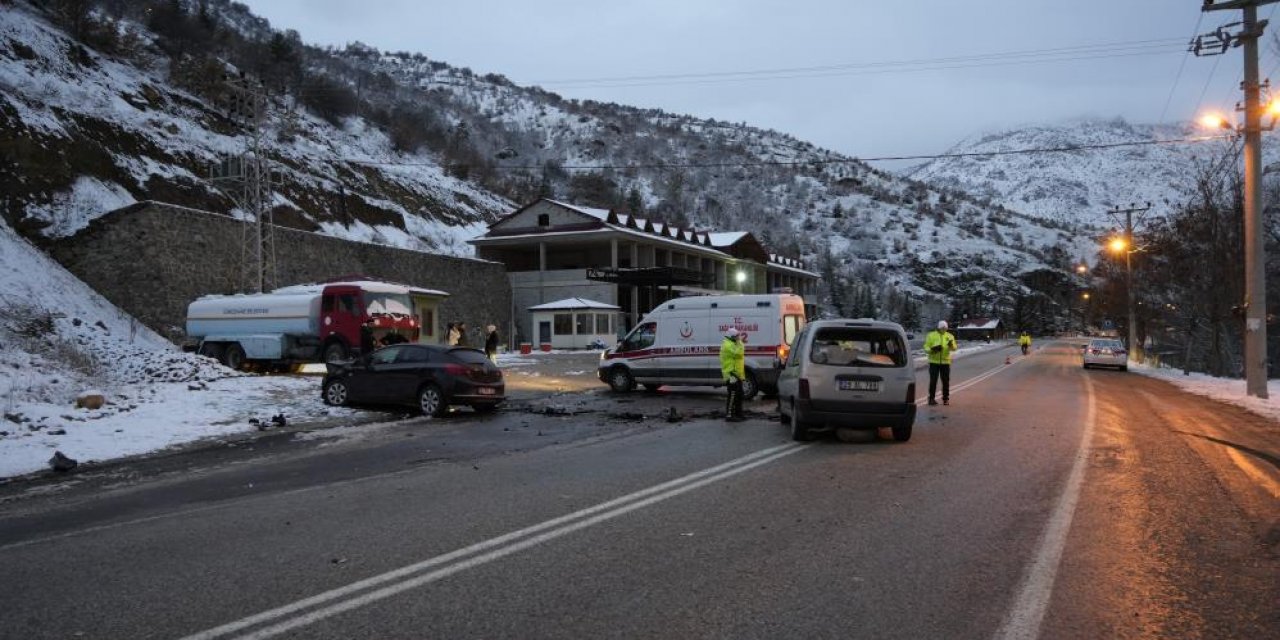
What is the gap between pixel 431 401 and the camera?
600 inches

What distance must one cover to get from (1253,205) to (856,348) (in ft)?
49.4

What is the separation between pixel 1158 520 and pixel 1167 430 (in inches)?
292

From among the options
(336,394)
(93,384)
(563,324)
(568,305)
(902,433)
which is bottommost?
(902,433)

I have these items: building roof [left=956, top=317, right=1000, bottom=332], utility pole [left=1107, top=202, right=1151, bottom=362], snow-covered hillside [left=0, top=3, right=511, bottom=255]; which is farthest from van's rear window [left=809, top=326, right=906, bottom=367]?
building roof [left=956, top=317, right=1000, bottom=332]

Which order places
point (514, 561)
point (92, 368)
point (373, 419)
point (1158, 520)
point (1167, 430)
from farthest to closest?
point (92, 368) < point (373, 419) < point (1167, 430) < point (1158, 520) < point (514, 561)

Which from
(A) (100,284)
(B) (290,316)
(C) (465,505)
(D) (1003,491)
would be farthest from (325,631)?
(A) (100,284)

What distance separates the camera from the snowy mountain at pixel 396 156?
120ft

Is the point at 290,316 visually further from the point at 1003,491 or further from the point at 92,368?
the point at 1003,491

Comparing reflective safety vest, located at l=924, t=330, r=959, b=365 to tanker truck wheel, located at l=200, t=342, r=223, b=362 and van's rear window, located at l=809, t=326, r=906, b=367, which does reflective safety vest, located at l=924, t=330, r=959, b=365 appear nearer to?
van's rear window, located at l=809, t=326, r=906, b=367

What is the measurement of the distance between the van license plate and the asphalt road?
0.83 metres

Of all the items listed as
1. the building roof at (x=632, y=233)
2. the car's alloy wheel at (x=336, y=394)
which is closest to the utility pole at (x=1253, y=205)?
the car's alloy wheel at (x=336, y=394)

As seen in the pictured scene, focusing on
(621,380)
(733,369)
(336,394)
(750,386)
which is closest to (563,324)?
(621,380)

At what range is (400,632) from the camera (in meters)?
3.79

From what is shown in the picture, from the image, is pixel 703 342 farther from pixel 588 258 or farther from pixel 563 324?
pixel 588 258
